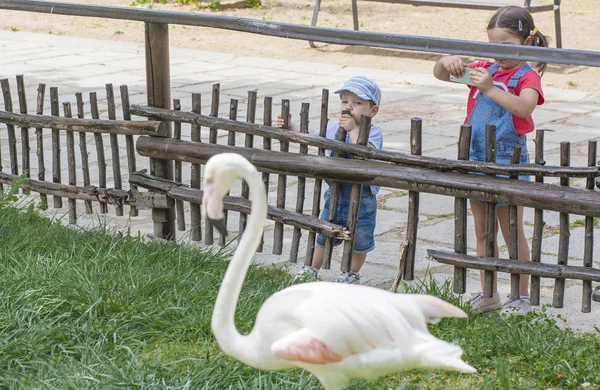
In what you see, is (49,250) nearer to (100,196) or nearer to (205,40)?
(100,196)

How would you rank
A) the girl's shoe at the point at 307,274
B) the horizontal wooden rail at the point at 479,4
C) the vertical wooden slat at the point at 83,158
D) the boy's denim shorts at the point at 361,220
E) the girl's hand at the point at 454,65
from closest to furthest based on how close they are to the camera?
the girl's hand at the point at 454,65
the girl's shoe at the point at 307,274
the boy's denim shorts at the point at 361,220
the vertical wooden slat at the point at 83,158
the horizontal wooden rail at the point at 479,4

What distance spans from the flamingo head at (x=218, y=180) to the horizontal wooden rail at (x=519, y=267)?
2087 mm

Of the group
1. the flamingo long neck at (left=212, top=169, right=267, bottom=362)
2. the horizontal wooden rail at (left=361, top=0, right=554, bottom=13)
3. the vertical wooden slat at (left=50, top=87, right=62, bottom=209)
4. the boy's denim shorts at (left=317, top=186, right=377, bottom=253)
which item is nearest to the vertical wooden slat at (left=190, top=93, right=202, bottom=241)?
the boy's denim shorts at (left=317, top=186, right=377, bottom=253)

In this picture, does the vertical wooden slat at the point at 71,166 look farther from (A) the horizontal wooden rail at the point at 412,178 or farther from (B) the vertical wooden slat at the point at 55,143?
(A) the horizontal wooden rail at the point at 412,178

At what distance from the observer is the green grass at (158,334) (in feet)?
11.4

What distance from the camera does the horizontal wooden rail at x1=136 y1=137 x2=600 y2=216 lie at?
408 cm

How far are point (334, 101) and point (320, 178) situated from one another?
4.90 m

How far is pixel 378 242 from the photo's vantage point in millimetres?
5609

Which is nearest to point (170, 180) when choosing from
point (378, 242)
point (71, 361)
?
point (378, 242)

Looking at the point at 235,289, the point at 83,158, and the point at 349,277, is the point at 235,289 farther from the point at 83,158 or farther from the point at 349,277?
the point at 83,158

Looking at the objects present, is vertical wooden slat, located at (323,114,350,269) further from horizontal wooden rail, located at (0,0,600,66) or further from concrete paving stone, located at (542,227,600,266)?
concrete paving stone, located at (542,227,600,266)

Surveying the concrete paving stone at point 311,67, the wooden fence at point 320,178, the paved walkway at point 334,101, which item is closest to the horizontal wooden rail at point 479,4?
the paved walkway at point 334,101

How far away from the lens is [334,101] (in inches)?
374

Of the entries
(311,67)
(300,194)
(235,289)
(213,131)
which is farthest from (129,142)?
(311,67)
